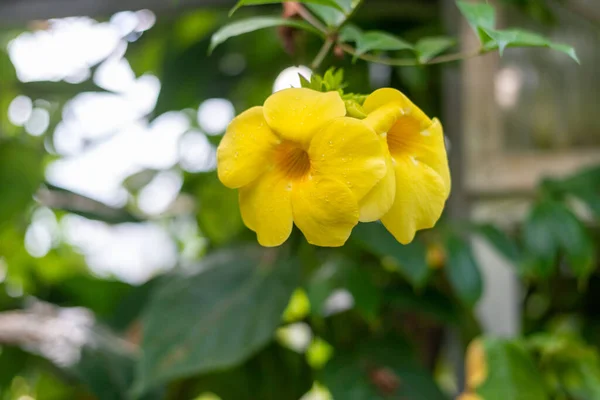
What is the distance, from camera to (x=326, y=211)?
0.67ft

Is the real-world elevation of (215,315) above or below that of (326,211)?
below

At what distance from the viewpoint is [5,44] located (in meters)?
0.87

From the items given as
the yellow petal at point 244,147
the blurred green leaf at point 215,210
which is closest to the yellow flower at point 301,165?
the yellow petal at point 244,147

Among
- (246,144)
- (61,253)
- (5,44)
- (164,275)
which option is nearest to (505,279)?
(164,275)

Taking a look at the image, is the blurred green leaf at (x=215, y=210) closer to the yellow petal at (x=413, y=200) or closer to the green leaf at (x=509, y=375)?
the green leaf at (x=509, y=375)

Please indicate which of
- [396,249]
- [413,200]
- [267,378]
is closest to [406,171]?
[413,200]

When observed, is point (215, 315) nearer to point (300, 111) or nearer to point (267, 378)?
point (267, 378)

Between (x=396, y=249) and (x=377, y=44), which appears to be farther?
(x=396, y=249)

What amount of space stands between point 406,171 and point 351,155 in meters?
0.03

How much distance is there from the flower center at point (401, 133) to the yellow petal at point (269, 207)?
0.05 m

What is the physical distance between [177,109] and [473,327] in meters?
0.48

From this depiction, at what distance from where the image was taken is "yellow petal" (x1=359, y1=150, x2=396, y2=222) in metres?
0.21

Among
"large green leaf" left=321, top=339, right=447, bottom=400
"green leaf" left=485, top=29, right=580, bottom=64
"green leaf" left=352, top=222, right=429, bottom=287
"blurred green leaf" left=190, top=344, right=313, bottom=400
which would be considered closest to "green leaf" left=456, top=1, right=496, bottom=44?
"green leaf" left=485, top=29, right=580, bottom=64

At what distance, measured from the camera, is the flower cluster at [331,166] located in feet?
0.67
